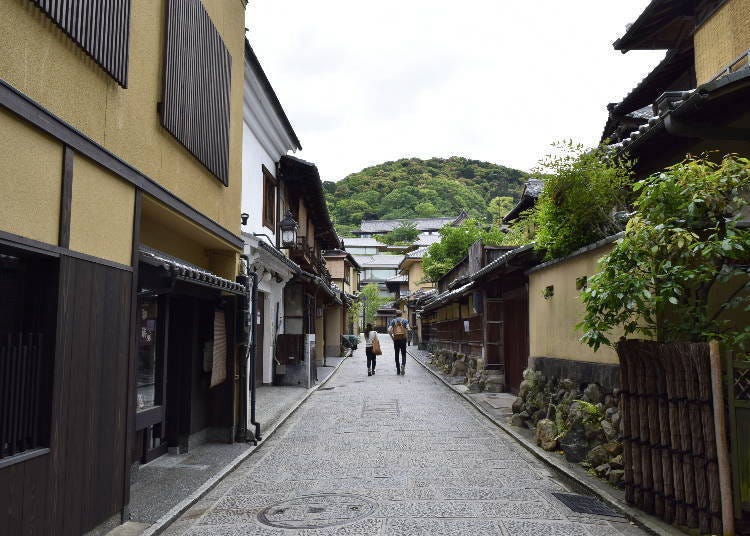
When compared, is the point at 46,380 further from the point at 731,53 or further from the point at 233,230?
the point at 731,53

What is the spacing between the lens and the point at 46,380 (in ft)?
14.7

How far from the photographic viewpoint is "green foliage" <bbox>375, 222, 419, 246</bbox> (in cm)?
9656

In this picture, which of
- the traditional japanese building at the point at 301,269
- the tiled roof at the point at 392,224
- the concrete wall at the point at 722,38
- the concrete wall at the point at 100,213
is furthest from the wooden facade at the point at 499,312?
the tiled roof at the point at 392,224

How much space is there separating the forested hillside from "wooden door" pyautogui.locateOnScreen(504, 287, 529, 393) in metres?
85.4

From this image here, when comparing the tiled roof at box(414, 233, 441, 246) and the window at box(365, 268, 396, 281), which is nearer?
the window at box(365, 268, 396, 281)

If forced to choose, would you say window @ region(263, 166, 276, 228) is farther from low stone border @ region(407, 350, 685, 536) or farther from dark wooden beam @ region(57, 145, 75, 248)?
dark wooden beam @ region(57, 145, 75, 248)

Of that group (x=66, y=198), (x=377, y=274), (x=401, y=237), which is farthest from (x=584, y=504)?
(x=401, y=237)

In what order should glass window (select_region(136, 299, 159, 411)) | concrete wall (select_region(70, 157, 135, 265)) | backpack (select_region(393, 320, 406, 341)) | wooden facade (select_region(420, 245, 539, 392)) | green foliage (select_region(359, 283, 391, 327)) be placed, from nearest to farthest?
concrete wall (select_region(70, 157, 135, 265)) < glass window (select_region(136, 299, 159, 411)) < wooden facade (select_region(420, 245, 539, 392)) < backpack (select_region(393, 320, 406, 341)) < green foliage (select_region(359, 283, 391, 327))

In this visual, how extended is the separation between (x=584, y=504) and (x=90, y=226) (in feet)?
19.3

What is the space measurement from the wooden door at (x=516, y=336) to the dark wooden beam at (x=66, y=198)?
39.2 ft

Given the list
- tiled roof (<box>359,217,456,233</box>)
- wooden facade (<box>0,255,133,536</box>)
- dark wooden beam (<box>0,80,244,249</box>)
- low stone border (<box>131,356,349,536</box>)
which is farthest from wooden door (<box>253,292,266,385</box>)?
tiled roof (<box>359,217,456,233</box>)

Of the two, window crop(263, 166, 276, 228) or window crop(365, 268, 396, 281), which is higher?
window crop(365, 268, 396, 281)

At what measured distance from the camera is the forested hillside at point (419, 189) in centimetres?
10731

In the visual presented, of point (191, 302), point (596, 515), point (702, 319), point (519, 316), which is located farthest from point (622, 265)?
point (519, 316)
